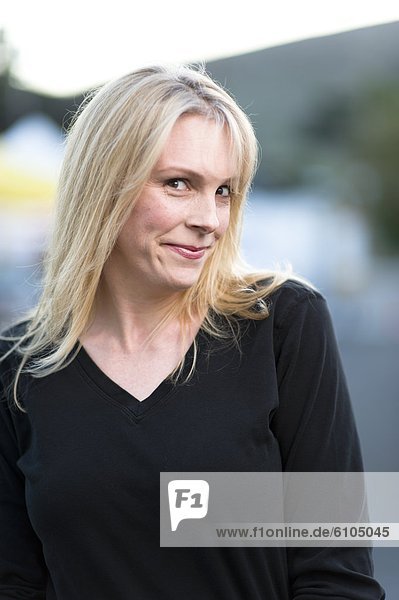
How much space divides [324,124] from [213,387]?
26679 mm

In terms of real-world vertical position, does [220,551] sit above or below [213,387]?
below

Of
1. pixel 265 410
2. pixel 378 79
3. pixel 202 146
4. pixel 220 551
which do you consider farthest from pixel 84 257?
pixel 378 79

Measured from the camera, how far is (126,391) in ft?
7.12

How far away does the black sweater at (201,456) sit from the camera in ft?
6.59

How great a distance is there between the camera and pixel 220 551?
6.59 feet

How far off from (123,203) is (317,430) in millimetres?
678

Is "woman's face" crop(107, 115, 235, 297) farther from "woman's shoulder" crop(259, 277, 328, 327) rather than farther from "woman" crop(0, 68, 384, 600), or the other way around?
"woman's shoulder" crop(259, 277, 328, 327)

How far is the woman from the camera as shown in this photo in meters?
2.04

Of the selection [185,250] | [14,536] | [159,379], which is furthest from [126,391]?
[14,536]

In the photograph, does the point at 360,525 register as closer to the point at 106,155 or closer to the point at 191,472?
the point at 191,472

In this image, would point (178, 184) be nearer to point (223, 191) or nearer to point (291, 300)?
point (223, 191)
